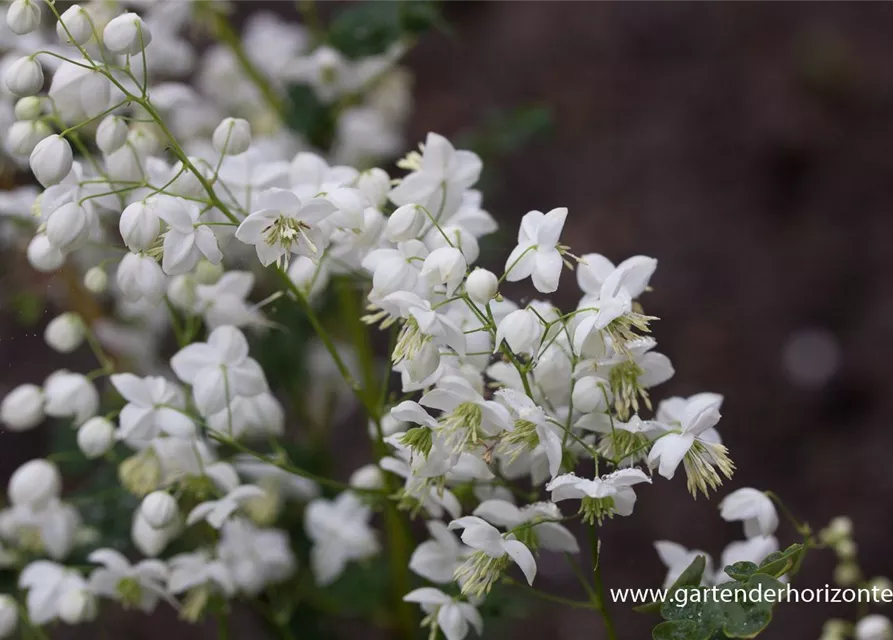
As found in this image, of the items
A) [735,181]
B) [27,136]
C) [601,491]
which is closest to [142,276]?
[27,136]

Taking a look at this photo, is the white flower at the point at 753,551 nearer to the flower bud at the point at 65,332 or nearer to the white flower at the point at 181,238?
the white flower at the point at 181,238

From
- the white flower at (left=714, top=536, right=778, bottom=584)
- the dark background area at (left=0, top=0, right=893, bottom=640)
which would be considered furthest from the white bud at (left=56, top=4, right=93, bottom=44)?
the dark background area at (left=0, top=0, right=893, bottom=640)

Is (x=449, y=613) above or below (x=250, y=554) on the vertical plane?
above

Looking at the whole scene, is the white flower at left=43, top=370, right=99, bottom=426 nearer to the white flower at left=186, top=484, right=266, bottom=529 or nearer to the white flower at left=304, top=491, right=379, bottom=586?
the white flower at left=186, top=484, right=266, bottom=529

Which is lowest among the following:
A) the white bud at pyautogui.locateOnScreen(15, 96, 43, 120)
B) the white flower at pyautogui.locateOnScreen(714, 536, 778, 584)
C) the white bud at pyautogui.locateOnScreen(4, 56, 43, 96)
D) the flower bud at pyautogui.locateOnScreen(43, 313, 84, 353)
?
the white flower at pyautogui.locateOnScreen(714, 536, 778, 584)

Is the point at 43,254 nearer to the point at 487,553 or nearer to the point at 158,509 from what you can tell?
the point at 158,509

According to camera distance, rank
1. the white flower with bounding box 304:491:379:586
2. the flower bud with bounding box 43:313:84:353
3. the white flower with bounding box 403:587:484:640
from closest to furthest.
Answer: the white flower with bounding box 403:587:484:640, the flower bud with bounding box 43:313:84:353, the white flower with bounding box 304:491:379:586

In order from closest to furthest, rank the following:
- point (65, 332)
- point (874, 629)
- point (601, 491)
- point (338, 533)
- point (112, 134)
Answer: point (601, 491) < point (112, 134) < point (874, 629) < point (65, 332) < point (338, 533)

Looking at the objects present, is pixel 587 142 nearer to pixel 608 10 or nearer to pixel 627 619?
pixel 608 10
